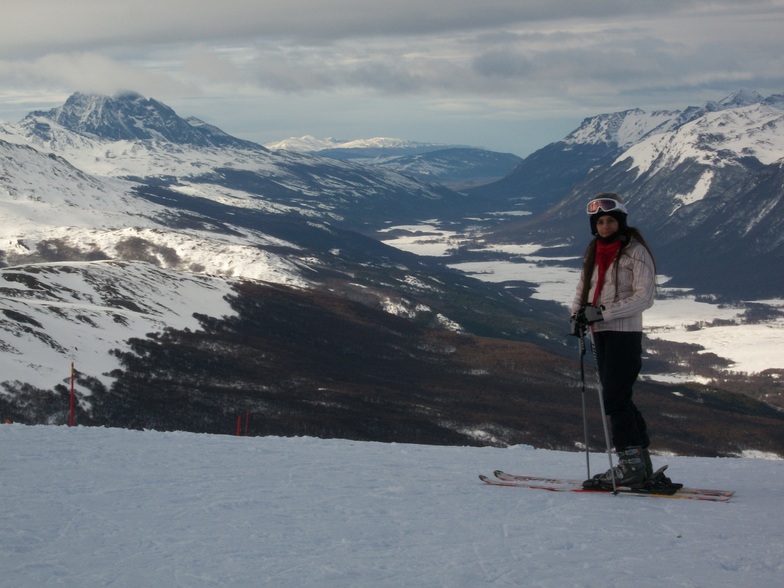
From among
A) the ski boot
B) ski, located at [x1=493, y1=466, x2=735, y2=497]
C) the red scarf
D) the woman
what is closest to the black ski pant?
the woman

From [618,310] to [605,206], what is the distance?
1.73 metres

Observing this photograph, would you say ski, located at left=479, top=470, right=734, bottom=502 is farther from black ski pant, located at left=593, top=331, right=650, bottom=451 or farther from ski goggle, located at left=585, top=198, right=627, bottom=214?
ski goggle, located at left=585, top=198, right=627, bottom=214

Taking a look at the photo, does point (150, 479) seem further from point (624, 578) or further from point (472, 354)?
point (472, 354)

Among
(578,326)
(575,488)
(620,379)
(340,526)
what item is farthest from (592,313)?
(340,526)

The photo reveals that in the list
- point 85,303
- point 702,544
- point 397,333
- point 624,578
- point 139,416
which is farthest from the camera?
point 397,333

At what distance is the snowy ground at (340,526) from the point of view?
36.9 feet

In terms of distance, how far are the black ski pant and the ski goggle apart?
2.01 meters

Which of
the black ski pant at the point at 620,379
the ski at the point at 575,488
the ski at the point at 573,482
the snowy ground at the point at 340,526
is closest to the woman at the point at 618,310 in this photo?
the black ski pant at the point at 620,379

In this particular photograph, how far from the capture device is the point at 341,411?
9231 cm

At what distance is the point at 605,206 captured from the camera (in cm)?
1533

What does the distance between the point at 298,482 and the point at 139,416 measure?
63608 mm

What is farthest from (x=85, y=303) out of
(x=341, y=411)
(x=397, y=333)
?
(x=397, y=333)

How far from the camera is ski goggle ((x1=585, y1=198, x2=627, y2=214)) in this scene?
15.3m

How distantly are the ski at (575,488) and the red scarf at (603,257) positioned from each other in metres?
3.22
